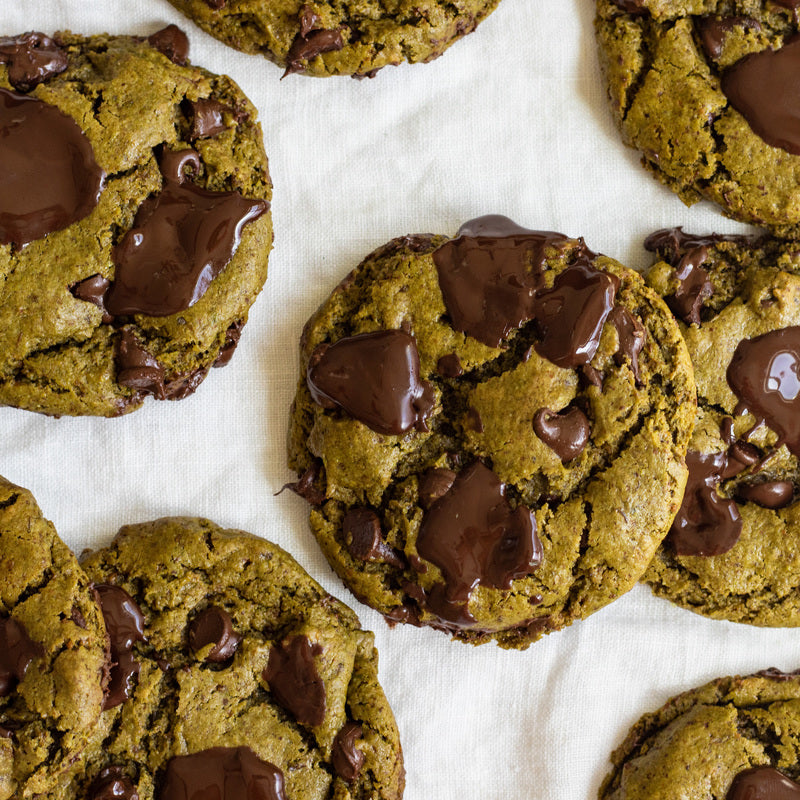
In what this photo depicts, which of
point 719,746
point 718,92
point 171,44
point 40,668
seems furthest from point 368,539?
point 718,92

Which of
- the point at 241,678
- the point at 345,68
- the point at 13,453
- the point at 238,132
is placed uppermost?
the point at 345,68

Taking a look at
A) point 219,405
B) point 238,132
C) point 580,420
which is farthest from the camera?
point 219,405

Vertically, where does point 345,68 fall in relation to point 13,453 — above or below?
above

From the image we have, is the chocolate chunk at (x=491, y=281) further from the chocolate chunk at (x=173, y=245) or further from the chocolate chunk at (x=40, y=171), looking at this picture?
the chocolate chunk at (x=40, y=171)

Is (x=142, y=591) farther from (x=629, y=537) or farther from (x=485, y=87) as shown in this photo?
(x=485, y=87)

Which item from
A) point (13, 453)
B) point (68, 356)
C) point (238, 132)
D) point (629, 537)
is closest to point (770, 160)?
point (629, 537)

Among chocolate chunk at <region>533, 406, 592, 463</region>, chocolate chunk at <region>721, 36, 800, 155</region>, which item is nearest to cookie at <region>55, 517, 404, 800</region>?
chocolate chunk at <region>533, 406, 592, 463</region>

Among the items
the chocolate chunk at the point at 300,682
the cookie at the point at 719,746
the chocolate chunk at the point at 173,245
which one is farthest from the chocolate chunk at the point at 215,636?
the cookie at the point at 719,746
